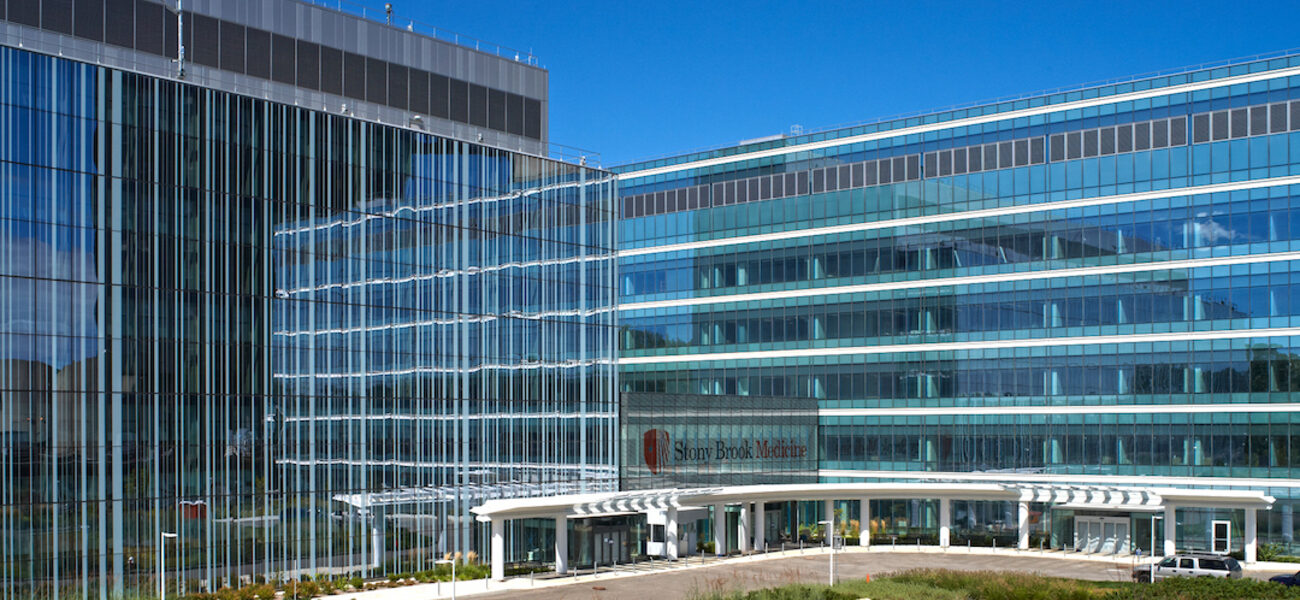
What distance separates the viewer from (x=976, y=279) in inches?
3071

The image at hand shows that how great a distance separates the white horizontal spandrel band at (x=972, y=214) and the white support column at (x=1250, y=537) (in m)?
16.3

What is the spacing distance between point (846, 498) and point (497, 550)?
26.0 m

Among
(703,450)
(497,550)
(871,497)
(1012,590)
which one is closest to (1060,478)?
(871,497)

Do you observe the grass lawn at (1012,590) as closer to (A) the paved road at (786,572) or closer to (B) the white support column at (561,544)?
(A) the paved road at (786,572)

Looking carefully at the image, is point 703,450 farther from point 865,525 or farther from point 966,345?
point 966,345

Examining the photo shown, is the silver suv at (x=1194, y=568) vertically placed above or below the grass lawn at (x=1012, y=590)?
below

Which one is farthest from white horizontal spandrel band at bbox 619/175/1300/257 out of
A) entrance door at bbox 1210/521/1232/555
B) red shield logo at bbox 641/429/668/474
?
red shield logo at bbox 641/429/668/474

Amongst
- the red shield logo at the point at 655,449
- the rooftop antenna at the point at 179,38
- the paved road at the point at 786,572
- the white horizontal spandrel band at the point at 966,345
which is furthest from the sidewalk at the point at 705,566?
the rooftop antenna at the point at 179,38

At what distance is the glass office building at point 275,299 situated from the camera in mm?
46750

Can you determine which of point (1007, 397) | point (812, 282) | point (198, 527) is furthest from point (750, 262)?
point (198, 527)

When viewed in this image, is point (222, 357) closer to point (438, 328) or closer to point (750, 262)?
point (438, 328)

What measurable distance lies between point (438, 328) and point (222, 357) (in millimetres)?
11160

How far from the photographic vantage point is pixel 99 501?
1868 inches

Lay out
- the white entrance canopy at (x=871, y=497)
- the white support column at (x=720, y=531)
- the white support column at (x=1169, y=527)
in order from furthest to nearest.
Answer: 1. the white support column at (x=720, y=531)
2. the white support column at (x=1169, y=527)
3. the white entrance canopy at (x=871, y=497)
